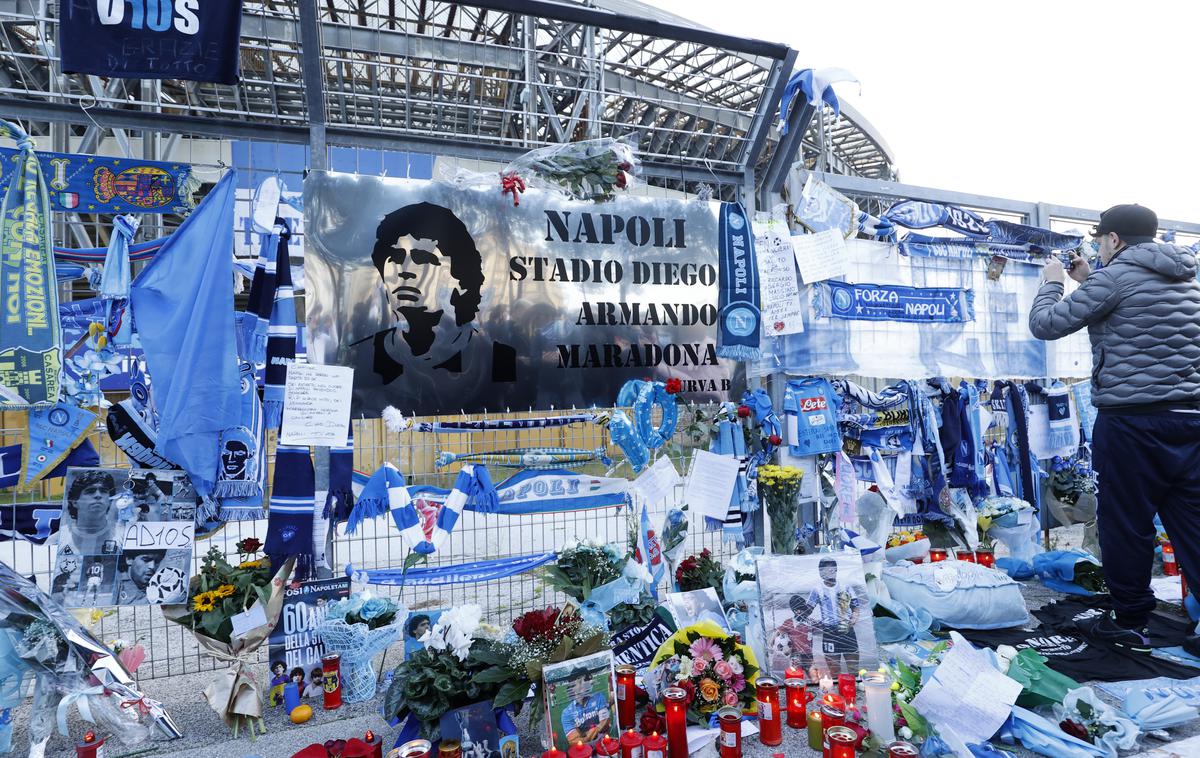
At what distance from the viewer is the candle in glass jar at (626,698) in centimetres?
227

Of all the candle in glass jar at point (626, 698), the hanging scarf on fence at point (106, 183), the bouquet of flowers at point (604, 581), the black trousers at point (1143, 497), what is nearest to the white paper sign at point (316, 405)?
the hanging scarf on fence at point (106, 183)

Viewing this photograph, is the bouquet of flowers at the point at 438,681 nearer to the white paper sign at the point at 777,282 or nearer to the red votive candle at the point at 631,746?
the red votive candle at the point at 631,746

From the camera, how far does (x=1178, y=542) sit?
2.89m

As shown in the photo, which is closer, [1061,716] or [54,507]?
[1061,716]

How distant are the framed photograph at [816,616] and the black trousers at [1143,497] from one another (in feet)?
4.22

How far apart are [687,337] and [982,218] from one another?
2.31 m

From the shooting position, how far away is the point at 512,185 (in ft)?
9.70

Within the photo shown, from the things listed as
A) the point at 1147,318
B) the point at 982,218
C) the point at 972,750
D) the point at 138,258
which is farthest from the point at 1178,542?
the point at 138,258

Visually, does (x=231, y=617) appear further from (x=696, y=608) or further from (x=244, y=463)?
(x=696, y=608)

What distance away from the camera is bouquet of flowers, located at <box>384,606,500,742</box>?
2.07 metres

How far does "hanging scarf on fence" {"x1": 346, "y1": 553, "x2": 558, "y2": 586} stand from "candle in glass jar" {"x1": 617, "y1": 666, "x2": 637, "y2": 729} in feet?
2.23

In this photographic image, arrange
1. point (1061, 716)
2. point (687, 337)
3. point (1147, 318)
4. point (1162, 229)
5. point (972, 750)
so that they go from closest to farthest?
point (972, 750) → point (1061, 716) → point (1147, 318) → point (687, 337) → point (1162, 229)

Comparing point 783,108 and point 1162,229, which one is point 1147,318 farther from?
point 1162,229

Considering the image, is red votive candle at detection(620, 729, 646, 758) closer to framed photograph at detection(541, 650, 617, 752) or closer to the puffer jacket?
framed photograph at detection(541, 650, 617, 752)
